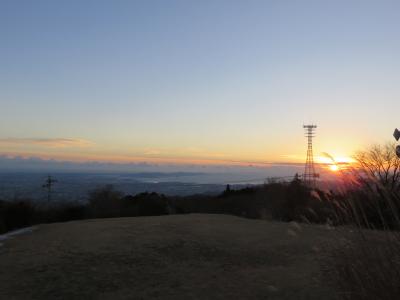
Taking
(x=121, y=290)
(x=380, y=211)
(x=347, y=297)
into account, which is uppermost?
(x=380, y=211)

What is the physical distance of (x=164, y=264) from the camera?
7.33 meters

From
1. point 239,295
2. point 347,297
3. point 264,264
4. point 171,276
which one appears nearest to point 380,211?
point 347,297

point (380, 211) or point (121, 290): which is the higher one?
point (380, 211)

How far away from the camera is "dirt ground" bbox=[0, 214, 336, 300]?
5695 millimetres

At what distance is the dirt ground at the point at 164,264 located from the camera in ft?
18.7

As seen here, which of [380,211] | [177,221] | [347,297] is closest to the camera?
[380,211]

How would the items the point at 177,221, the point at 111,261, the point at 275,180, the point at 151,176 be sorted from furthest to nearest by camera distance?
1. the point at 151,176
2. the point at 275,180
3. the point at 177,221
4. the point at 111,261

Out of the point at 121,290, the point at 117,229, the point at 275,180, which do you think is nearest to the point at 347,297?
the point at 121,290

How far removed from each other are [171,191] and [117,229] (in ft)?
58.2

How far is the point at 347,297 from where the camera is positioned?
2.85 m

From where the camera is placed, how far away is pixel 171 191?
93.8ft

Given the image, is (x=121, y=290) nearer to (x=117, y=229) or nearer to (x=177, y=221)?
(x=117, y=229)

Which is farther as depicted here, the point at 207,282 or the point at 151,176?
the point at 151,176

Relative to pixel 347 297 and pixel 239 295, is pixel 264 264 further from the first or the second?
pixel 347 297
